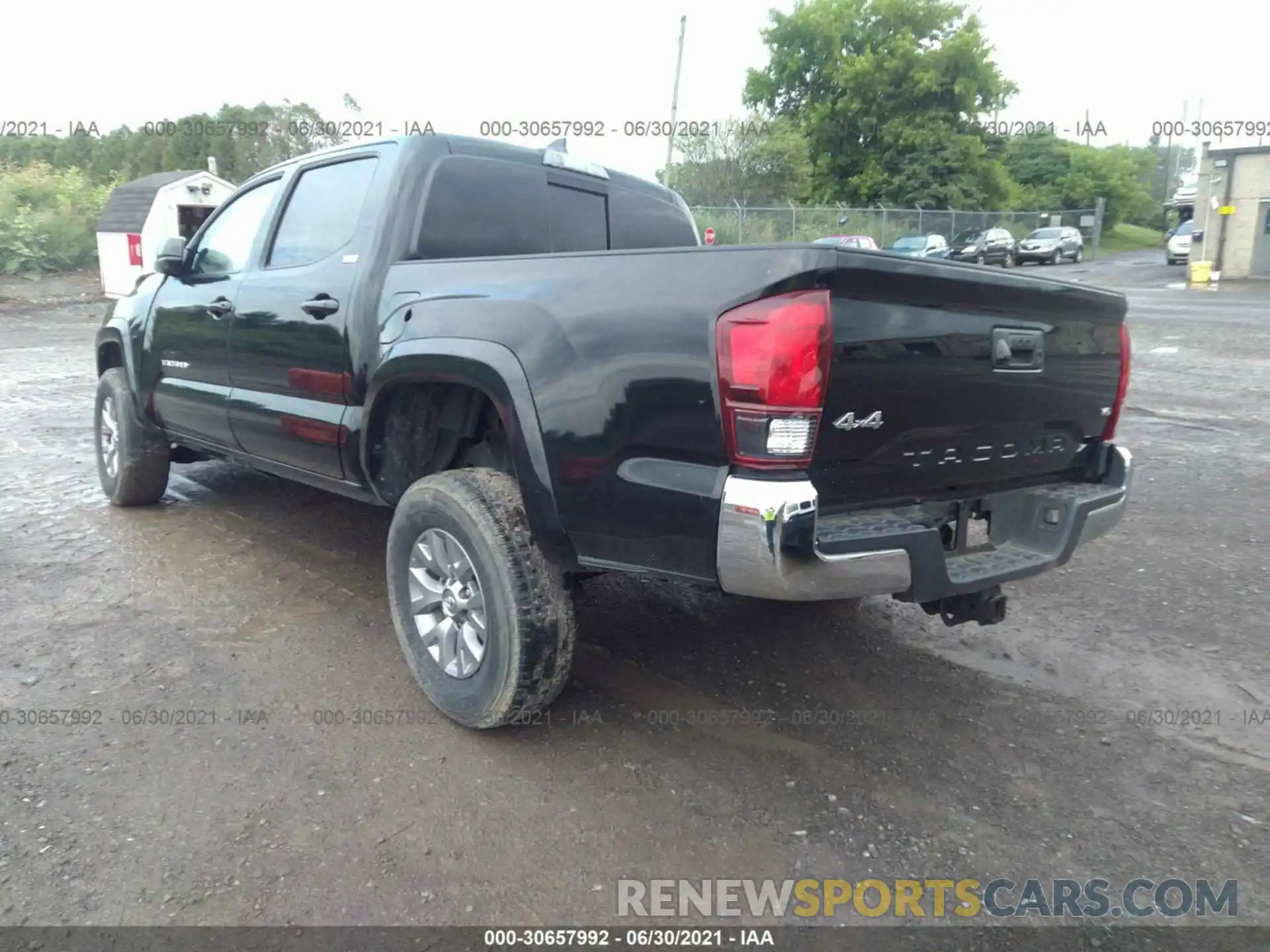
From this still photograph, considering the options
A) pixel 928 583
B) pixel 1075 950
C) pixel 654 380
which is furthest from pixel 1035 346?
pixel 1075 950

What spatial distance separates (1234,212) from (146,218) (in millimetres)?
26886

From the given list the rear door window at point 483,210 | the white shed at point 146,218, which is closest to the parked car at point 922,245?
the white shed at point 146,218

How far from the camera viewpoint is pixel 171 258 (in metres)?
4.92

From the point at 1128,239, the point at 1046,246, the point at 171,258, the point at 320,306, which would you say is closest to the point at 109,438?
the point at 171,258

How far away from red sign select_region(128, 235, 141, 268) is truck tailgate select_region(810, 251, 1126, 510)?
20.2 metres

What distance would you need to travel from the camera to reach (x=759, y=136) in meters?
35.1

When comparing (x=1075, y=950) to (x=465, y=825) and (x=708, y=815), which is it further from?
(x=465, y=825)

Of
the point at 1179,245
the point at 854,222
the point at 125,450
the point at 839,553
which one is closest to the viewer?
the point at 839,553

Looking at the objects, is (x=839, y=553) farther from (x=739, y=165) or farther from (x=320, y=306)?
(x=739, y=165)

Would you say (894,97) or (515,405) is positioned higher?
(894,97)

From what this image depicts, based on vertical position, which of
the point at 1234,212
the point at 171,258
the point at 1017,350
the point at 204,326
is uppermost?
the point at 1234,212

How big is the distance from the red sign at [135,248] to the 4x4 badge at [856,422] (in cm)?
2034

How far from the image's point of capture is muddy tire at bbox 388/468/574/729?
303 centimetres

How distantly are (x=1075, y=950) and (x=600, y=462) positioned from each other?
171cm
